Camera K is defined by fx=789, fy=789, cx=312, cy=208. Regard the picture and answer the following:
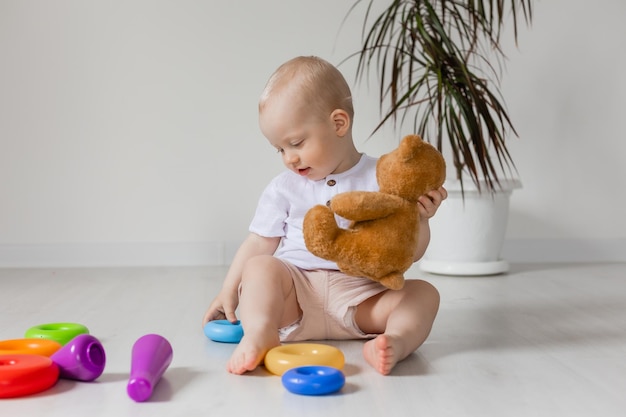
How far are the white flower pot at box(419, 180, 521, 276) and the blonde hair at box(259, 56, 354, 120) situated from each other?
108 centimetres

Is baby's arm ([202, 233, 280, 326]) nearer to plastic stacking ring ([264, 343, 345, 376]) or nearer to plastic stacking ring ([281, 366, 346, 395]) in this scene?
plastic stacking ring ([264, 343, 345, 376])

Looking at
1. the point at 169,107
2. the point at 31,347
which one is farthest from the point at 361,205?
the point at 169,107

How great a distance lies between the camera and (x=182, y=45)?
8.48 feet

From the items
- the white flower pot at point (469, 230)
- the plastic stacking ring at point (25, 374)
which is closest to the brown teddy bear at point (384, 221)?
the plastic stacking ring at point (25, 374)

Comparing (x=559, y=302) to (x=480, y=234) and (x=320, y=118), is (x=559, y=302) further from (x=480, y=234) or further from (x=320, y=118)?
(x=320, y=118)

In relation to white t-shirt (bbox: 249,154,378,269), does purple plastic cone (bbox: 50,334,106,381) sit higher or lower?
lower

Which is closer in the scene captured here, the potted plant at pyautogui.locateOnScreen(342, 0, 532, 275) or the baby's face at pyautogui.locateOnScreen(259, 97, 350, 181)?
the baby's face at pyautogui.locateOnScreen(259, 97, 350, 181)

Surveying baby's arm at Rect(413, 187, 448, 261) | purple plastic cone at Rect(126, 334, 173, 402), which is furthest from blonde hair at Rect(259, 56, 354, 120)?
purple plastic cone at Rect(126, 334, 173, 402)

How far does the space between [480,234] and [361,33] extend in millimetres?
766

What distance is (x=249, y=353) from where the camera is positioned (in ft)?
3.79

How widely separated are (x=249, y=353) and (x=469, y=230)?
4.38ft

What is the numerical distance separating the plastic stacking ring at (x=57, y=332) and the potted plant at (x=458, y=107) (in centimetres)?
103

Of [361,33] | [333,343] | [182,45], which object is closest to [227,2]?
[182,45]

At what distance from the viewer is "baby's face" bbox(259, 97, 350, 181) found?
130 cm
